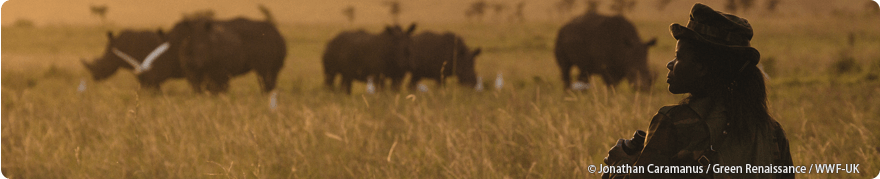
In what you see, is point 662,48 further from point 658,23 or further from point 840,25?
point 658,23

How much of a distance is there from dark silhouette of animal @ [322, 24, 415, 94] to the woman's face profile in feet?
22.2

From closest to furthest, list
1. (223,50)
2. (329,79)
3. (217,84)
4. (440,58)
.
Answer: (223,50)
(217,84)
(329,79)
(440,58)

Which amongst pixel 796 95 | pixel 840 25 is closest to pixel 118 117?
pixel 796 95

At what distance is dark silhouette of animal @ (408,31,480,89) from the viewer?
32.9 ft

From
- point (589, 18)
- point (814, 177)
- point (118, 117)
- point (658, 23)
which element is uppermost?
point (814, 177)

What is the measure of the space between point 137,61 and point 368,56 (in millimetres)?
4539

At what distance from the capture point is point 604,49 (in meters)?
8.09

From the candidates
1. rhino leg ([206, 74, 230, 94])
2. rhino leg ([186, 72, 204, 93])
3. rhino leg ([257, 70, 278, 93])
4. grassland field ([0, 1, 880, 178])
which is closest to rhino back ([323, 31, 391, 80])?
rhino leg ([257, 70, 278, 93])

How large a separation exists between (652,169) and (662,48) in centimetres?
2323

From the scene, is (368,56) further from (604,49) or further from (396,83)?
(604,49)

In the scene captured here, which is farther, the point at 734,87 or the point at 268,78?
the point at 268,78

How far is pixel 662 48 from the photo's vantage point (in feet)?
74.0

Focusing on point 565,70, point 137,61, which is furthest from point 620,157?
point 137,61

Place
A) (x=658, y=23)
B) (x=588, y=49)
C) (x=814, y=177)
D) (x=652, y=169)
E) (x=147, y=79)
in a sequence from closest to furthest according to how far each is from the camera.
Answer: (x=652, y=169) → (x=814, y=177) → (x=588, y=49) → (x=147, y=79) → (x=658, y=23)
